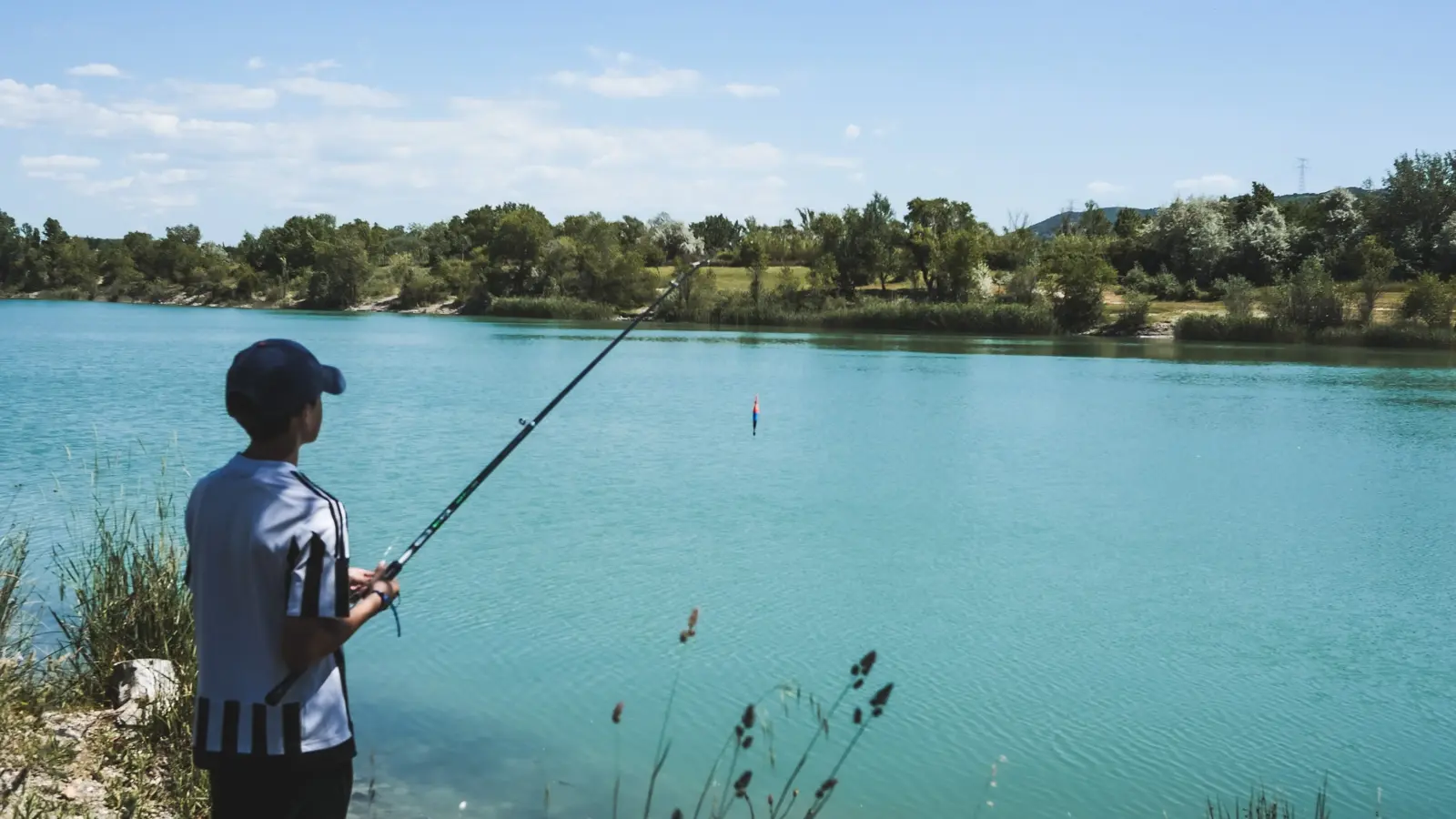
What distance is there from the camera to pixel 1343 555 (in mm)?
11617

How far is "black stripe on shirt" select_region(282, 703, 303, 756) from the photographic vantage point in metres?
2.47

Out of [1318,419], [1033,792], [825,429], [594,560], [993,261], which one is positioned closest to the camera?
[1033,792]

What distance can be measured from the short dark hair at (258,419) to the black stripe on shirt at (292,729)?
0.57 meters

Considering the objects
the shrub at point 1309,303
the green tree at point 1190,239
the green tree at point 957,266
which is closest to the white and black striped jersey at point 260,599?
the shrub at point 1309,303

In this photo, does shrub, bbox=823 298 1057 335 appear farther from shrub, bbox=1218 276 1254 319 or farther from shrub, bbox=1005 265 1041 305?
shrub, bbox=1218 276 1254 319

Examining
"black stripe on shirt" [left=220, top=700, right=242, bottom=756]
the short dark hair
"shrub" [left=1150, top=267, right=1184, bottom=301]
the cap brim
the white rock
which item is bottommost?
the white rock

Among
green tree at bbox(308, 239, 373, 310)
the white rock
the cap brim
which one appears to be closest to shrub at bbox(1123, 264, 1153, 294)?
green tree at bbox(308, 239, 373, 310)

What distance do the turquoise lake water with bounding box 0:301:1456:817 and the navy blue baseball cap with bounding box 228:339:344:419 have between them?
3.34 meters

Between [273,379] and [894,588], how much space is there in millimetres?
7988

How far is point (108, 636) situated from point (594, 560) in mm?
4925

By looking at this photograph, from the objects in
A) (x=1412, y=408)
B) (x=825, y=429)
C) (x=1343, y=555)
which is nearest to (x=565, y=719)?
(x=1343, y=555)

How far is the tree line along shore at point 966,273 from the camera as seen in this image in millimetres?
54938

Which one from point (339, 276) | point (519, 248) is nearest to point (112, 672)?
point (519, 248)

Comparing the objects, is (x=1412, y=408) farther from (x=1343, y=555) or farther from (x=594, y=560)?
(x=594, y=560)
